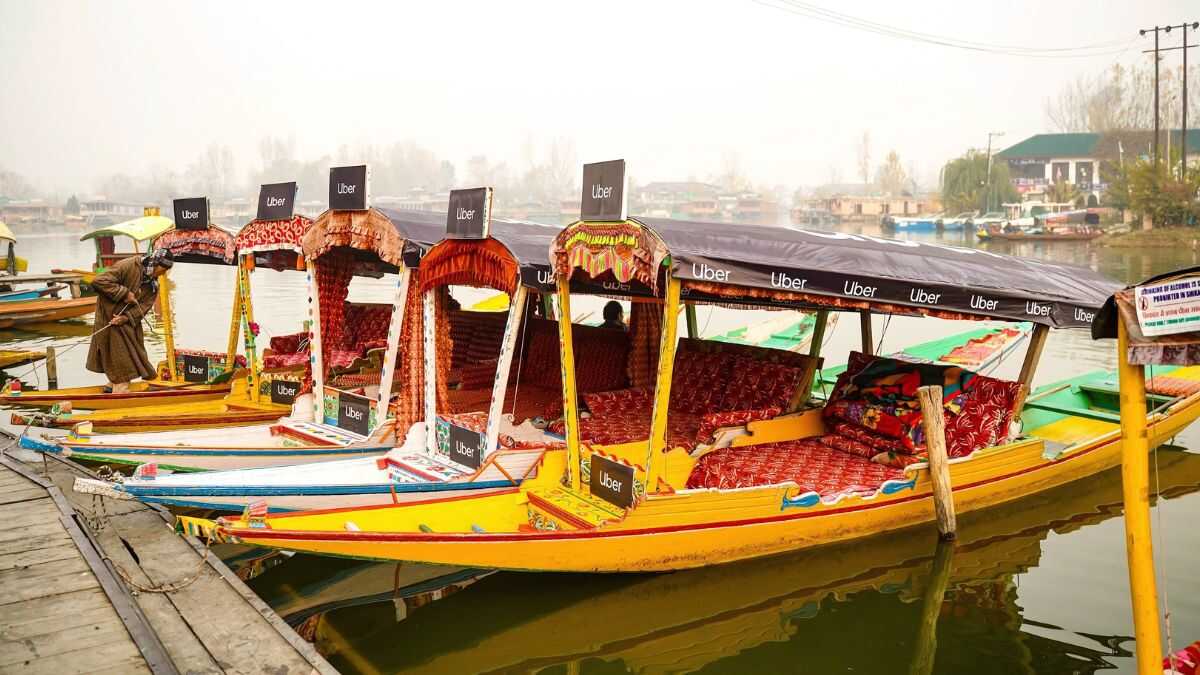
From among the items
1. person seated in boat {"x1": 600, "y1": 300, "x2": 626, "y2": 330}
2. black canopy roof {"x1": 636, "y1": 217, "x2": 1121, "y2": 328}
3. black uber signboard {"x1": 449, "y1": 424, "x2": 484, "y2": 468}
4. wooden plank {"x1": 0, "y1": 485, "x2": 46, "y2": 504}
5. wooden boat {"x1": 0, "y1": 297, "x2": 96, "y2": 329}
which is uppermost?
black canopy roof {"x1": 636, "y1": 217, "x2": 1121, "y2": 328}

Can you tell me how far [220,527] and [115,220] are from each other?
4513 inches

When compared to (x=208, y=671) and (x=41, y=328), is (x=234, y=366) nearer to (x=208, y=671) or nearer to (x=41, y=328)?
(x=208, y=671)

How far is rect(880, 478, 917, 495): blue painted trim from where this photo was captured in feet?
27.4

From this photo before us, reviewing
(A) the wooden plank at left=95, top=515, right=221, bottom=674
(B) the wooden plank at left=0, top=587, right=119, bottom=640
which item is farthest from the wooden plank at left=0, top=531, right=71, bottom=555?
(B) the wooden plank at left=0, top=587, right=119, bottom=640

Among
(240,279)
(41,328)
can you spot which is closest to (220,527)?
(240,279)

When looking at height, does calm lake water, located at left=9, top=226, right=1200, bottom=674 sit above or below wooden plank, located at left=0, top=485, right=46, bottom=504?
below

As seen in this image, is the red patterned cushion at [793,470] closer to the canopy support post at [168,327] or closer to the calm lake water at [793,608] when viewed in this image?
the calm lake water at [793,608]

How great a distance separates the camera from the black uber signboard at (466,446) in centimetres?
811

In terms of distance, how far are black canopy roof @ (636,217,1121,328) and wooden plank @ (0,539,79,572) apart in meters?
4.73

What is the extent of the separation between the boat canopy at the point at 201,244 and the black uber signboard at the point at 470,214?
4.21 metres

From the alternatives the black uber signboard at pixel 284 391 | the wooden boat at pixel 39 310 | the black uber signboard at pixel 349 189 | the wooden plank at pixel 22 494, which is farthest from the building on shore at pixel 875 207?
the wooden plank at pixel 22 494

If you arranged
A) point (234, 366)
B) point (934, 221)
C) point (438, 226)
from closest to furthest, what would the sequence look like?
1. point (438, 226)
2. point (234, 366)
3. point (934, 221)

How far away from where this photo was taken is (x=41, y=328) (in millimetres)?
25188

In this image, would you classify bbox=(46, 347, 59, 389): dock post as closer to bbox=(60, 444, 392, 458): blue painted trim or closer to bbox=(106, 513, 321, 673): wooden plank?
bbox=(60, 444, 392, 458): blue painted trim
